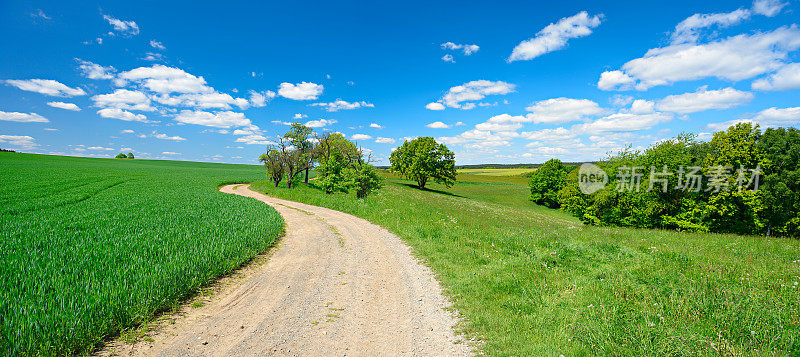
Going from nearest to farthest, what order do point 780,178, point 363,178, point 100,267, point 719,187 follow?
point 100,267 → point 780,178 → point 719,187 → point 363,178

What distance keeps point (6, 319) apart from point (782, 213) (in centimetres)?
4660

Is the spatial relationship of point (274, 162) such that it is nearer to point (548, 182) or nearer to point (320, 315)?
point (320, 315)

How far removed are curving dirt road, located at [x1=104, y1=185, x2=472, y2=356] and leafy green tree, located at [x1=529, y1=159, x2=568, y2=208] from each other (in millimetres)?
58176

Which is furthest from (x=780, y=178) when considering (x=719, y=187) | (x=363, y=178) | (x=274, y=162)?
(x=274, y=162)

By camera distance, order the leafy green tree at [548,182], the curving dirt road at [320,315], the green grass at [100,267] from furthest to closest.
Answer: the leafy green tree at [548,182] → the curving dirt road at [320,315] → the green grass at [100,267]

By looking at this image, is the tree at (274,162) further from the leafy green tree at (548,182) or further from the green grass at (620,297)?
the leafy green tree at (548,182)

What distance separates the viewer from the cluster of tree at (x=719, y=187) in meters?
24.8

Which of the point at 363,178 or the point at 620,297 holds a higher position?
the point at 363,178

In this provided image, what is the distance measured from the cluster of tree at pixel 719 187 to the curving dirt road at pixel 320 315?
3091cm

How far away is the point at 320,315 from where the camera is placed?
671 centimetres

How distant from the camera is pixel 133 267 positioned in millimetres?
7688

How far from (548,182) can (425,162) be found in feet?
87.3

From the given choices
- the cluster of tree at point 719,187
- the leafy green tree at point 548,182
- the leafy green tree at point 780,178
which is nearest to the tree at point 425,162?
the leafy green tree at point 548,182

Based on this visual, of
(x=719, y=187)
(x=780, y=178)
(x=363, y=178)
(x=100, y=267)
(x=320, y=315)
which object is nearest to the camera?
(x=320, y=315)
